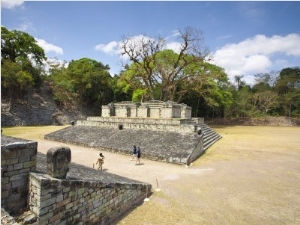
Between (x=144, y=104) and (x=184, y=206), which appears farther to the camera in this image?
(x=144, y=104)

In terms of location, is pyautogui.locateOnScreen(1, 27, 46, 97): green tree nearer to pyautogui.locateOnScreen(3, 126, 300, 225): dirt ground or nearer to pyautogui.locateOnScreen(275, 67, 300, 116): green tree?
pyautogui.locateOnScreen(3, 126, 300, 225): dirt ground

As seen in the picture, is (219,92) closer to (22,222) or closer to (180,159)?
(180,159)

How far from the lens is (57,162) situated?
525 centimetres

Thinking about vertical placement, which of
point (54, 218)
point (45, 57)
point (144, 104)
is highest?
point (45, 57)

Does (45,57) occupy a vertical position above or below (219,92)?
above

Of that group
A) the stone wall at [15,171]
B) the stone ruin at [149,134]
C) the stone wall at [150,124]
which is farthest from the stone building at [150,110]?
the stone wall at [15,171]

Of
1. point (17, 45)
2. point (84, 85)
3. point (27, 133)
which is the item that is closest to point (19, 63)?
point (17, 45)

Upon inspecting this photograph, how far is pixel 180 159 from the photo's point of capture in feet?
43.9

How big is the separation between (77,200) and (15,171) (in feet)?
5.58

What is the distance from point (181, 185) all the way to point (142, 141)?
7.43 m

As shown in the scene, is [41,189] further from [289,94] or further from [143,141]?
[289,94]

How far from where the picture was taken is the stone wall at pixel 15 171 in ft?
15.7

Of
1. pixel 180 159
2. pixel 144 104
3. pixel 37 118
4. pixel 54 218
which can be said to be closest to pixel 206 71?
pixel 144 104

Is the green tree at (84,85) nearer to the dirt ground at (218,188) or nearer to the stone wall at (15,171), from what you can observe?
the dirt ground at (218,188)
